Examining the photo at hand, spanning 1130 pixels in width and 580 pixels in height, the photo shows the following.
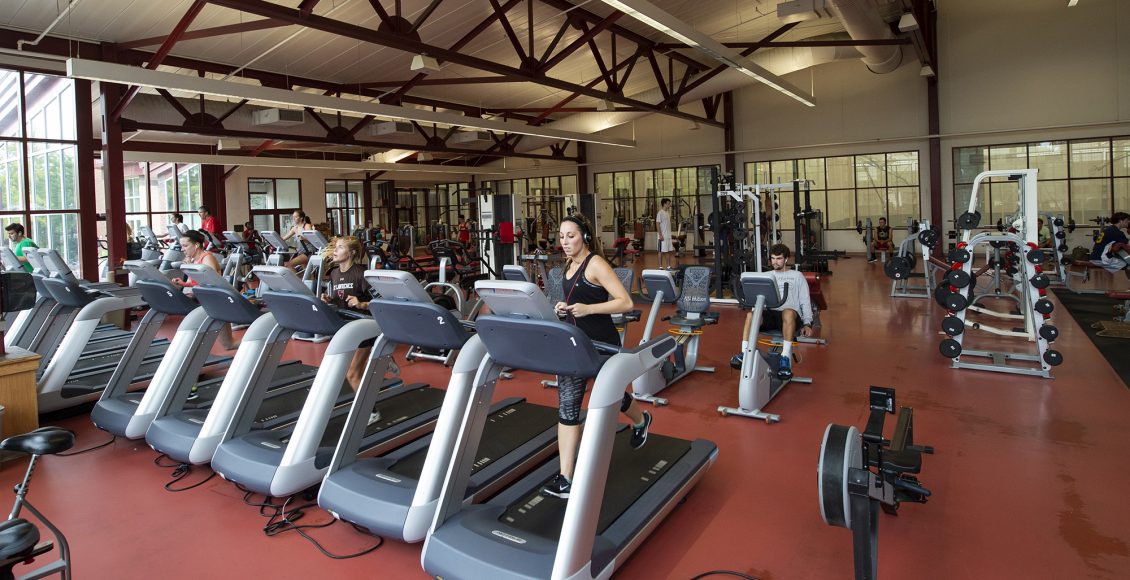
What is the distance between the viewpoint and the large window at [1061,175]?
45.5 ft

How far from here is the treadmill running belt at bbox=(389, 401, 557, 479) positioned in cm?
354

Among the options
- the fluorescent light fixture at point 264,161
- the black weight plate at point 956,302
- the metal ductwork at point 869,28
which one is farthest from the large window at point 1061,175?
the fluorescent light fixture at point 264,161

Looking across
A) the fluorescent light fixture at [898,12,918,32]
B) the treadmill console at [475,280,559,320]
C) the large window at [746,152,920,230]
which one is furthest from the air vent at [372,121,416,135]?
the treadmill console at [475,280,559,320]

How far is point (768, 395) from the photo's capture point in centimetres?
497

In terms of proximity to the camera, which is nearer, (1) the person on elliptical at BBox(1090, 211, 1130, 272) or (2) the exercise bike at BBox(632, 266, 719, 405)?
(2) the exercise bike at BBox(632, 266, 719, 405)

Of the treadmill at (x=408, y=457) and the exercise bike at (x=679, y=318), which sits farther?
the exercise bike at (x=679, y=318)

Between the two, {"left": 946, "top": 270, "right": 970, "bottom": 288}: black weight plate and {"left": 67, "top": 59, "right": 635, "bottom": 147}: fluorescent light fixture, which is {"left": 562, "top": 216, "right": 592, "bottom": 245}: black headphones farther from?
{"left": 67, "top": 59, "right": 635, "bottom": 147}: fluorescent light fixture

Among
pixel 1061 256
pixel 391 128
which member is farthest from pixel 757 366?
pixel 391 128

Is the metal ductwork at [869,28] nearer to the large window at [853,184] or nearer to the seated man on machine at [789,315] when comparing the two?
→ the large window at [853,184]

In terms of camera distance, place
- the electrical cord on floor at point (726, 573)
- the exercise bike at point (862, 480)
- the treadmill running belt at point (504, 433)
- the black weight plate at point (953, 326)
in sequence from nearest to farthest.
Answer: the exercise bike at point (862, 480) < the electrical cord on floor at point (726, 573) < the treadmill running belt at point (504, 433) < the black weight plate at point (953, 326)

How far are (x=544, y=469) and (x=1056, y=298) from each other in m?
9.48

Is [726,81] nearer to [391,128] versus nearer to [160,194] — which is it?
[391,128]

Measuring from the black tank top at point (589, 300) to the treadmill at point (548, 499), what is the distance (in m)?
0.47

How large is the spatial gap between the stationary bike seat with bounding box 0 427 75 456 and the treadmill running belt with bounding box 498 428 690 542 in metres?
1.58
